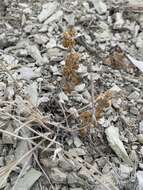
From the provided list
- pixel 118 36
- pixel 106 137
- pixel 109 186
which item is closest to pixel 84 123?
pixel 106 137

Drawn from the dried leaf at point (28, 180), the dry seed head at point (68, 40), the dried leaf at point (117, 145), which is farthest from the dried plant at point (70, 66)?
the dried leaf at point (28, 180)

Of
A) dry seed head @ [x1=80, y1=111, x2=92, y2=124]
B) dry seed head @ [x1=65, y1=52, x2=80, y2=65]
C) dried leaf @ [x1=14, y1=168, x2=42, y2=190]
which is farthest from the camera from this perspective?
dry seed head @ [x1=65, y1=52, x2=80, y2=65]

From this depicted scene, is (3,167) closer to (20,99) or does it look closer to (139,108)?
(20,99)

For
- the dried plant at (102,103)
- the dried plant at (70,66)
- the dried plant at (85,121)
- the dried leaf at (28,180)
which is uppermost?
the dried plant at (70,66)

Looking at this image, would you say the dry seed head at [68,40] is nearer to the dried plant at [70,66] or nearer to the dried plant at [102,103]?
the dried plant at [70,66]

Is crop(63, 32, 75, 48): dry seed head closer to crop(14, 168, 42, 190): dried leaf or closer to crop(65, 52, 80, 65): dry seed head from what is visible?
crop(65, 52, 80, 65): dry seed head

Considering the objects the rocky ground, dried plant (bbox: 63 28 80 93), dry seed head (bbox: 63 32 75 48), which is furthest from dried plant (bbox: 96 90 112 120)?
dry seed head (bbox: 63 32 75 48)

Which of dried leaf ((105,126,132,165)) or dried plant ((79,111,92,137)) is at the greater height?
dried plant ((79,111,92,137))

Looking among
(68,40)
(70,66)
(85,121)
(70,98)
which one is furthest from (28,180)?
(68,40)
